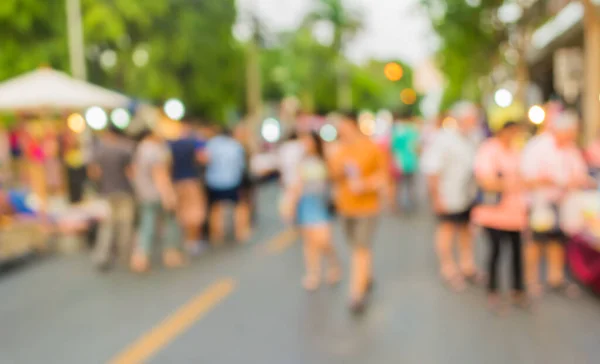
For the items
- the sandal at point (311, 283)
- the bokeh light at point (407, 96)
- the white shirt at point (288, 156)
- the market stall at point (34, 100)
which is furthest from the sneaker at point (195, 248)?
the bokeh light at point (407, 96)

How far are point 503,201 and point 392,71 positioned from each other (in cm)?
979

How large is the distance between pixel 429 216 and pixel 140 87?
19335 mm

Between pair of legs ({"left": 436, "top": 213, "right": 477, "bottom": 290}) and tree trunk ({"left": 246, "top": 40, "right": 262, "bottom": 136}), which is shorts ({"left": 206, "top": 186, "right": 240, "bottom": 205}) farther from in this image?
tree trunk ({"left": 246, "top": 40, "right": 262, "bottom": 136})

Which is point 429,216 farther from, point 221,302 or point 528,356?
point 528,356

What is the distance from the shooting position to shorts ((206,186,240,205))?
40.7 feet

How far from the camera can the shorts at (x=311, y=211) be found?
8.75 meters

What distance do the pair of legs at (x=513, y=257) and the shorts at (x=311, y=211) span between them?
186 cm

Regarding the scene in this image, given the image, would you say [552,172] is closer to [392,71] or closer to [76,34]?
[392,71]

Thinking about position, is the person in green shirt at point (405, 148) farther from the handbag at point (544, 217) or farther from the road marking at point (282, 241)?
the handbag at point (544, 217)

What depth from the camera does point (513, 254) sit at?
24.8ft

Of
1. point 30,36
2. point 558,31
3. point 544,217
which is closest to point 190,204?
point 544,217

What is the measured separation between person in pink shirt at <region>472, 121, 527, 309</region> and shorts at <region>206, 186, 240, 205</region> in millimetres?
5507

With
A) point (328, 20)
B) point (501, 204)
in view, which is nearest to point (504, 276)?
point (501, 204)

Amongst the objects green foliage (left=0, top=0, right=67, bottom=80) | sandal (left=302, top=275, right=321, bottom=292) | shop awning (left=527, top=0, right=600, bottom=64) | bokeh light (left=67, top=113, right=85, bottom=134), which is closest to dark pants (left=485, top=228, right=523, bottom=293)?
sandal (left=302, top=275, right=321, bottom=292)
